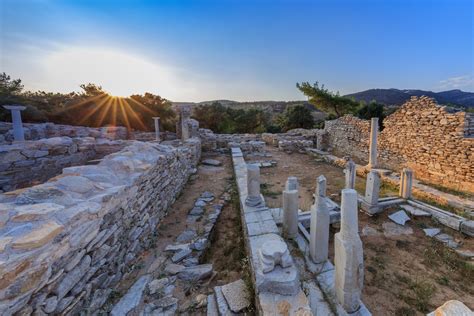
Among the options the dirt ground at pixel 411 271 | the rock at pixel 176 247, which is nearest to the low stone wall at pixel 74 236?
the rock at pixel 176 247

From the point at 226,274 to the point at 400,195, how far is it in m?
5.23

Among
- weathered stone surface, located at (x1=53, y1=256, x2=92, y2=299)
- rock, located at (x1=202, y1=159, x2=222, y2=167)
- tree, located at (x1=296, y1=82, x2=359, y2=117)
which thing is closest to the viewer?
weathered stone surface, located at (x1=53, y1=256, x2=92, y2=299)

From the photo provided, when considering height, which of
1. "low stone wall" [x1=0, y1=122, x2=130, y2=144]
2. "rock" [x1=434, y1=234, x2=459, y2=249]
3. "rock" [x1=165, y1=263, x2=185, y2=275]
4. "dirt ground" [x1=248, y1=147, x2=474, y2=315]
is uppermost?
"low stone wall" [x1=0, y1=122, x2=130, y2=144]

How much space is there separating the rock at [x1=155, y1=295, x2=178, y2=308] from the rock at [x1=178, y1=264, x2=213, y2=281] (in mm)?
352

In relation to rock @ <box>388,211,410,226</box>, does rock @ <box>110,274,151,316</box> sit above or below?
below

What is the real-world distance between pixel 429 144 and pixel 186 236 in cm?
943

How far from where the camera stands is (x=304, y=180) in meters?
7.17

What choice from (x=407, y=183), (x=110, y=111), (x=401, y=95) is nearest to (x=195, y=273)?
(x=407, y=183)

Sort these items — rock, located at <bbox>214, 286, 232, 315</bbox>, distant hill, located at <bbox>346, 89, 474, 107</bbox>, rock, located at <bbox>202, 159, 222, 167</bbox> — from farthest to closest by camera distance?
distant hill, located at <bbox>346, 89, 474, 107</bbox>, rock, located at <bbox>202, 159, 222, 167</bbox>, rock, located at <bbox>214, 286, 232, 315</bbox>

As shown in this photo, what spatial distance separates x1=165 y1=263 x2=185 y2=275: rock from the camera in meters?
2.99

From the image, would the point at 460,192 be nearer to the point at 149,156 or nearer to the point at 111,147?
the point at 149,156

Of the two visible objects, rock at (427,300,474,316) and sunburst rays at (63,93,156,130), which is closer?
rock at (427,300,474,316)

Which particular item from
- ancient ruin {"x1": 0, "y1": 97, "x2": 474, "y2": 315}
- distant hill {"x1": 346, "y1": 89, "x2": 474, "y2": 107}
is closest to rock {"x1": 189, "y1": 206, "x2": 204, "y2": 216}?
ancient ruin {"x1": 0, "y1": 97, "x2": 474, "y2": 315}

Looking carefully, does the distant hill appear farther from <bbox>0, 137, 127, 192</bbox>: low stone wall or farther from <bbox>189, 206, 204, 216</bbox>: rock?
<bbox>0, 137, 127, 192</bbox>: low stone wall
